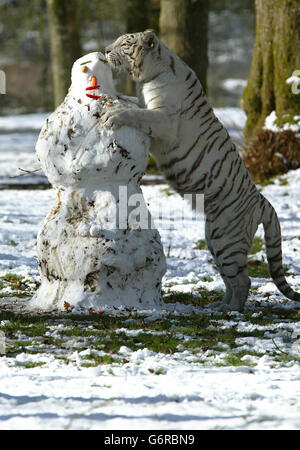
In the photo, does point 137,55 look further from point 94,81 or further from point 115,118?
point 115,118

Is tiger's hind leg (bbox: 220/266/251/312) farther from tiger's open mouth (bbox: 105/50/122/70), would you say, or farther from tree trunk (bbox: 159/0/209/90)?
tree trunk (bbox: 159/0/209/90)

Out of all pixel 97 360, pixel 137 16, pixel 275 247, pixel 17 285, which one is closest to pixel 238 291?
pixel 275 247

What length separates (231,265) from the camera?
557 centimetres

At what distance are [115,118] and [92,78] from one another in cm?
47

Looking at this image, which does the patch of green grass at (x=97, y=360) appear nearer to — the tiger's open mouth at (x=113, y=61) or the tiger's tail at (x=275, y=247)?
the tiger's tail at (x=275, y=247)

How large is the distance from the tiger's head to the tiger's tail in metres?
1.57

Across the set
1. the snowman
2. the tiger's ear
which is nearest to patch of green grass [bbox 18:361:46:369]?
the snowman

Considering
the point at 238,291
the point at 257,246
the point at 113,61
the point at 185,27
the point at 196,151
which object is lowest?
the point at 257,246

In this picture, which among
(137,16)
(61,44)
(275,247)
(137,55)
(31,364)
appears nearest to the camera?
(31,364)

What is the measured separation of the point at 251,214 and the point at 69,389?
2.66 m

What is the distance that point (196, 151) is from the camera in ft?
17.9

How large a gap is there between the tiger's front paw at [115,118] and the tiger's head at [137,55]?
0.53 m

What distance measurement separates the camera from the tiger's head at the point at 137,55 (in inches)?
211

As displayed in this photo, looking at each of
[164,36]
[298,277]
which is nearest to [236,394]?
[298,277]
